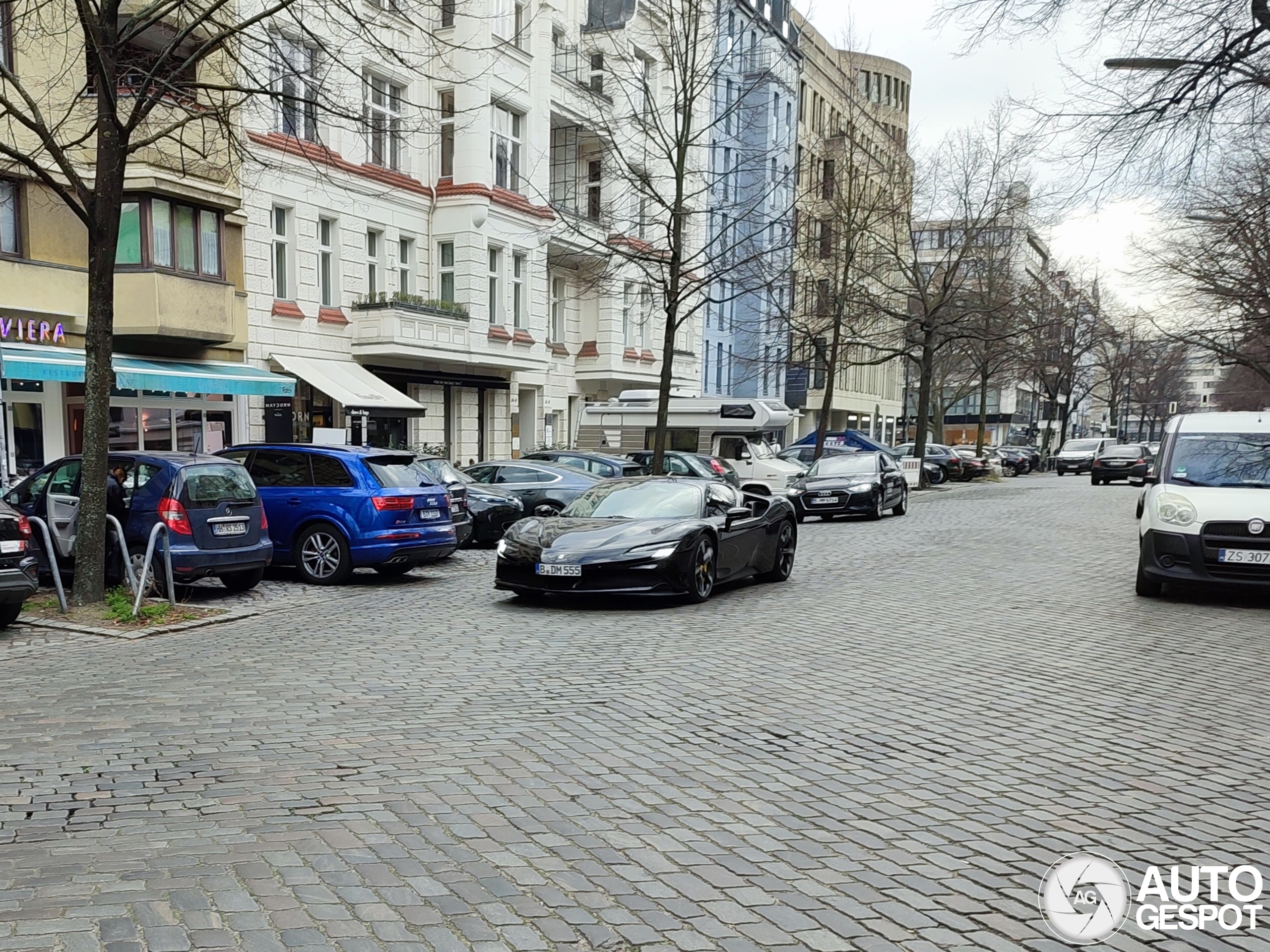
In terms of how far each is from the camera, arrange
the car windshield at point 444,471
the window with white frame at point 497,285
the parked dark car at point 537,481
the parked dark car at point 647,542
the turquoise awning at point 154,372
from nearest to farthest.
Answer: the parked dark car at point 647,542, the car windshield at point 444,471, the turquoise awning at point 154,372, the parked dark car at point 537,481, the window with white frame at point 497,285

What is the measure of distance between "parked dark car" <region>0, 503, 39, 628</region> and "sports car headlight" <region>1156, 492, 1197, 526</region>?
34.8 ft

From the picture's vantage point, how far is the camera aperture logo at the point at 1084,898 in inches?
138

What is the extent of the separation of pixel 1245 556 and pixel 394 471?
9.49 meters

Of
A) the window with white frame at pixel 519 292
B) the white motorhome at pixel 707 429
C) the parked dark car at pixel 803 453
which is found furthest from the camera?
the parked dark car at pixel 803 453

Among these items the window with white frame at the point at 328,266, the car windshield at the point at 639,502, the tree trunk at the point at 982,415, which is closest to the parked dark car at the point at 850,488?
the car windshield at the point at 639,502

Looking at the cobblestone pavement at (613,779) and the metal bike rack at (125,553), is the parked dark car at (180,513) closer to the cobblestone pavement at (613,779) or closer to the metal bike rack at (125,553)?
the metal bike rack at (125,553)

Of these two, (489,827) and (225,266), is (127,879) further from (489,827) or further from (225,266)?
(225,266)

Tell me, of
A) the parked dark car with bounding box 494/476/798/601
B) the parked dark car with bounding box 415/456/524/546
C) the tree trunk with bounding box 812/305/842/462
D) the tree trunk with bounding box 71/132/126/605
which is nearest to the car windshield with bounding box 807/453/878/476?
the parked dark car with bounding box 415/456/524/546

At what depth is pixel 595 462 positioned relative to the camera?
20969 mm

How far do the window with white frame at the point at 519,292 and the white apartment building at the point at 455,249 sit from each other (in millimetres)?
48

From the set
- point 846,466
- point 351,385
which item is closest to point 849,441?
point 846,466

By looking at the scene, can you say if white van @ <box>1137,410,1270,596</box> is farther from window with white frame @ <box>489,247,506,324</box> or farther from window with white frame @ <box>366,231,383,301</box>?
window with white frame @ <box>489,247,506,324</box>

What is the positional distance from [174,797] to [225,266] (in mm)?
19441

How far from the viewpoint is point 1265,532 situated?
1009 centimetres
